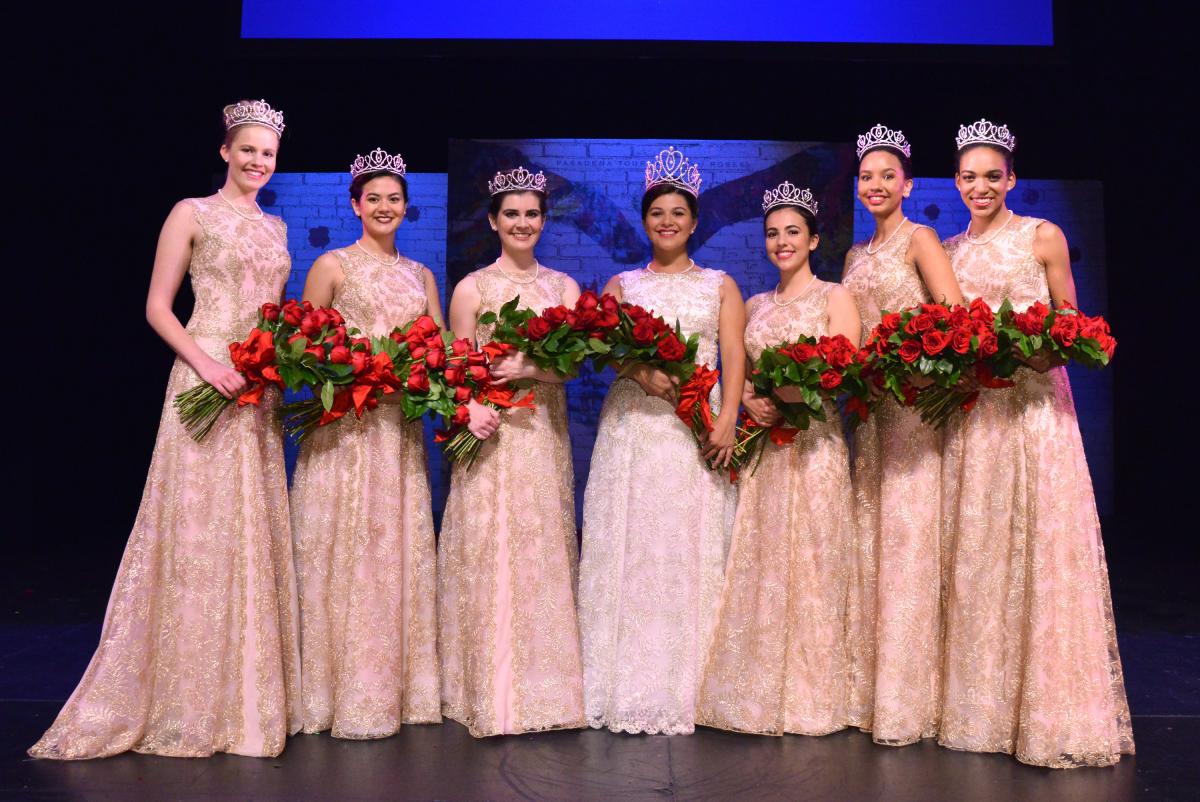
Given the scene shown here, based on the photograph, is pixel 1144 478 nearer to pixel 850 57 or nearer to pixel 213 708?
pixel 850 57

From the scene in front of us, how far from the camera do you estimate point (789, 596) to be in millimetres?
3887

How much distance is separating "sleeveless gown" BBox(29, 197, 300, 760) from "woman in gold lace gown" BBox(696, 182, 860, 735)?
1.62 m

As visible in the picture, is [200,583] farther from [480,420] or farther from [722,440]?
[722,440]

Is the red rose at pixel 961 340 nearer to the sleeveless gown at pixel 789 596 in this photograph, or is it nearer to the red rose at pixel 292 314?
the sleeveless gown at pixel 789 596

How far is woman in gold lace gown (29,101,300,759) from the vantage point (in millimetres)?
3537

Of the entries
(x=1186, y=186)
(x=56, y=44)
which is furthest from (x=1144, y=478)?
(x=56, y=44)

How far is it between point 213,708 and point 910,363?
8.75 ft

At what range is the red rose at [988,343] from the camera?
3.52 metres

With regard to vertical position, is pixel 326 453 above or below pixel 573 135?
below

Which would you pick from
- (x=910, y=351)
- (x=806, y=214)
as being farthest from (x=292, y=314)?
(x=910, y=351)

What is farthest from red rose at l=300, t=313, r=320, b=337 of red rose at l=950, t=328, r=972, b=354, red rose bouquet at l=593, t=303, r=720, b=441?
red rose at l=950, t=328, r=972, b=354

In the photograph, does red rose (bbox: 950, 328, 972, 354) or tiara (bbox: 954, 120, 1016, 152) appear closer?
red rose (bbox: 950, 328, 972, 354)

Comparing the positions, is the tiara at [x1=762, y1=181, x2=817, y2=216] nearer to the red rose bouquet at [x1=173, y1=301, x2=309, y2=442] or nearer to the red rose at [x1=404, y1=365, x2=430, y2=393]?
the red rose at [x1=404, y1=365, x2=430, y2=393]

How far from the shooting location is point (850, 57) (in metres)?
7.33
